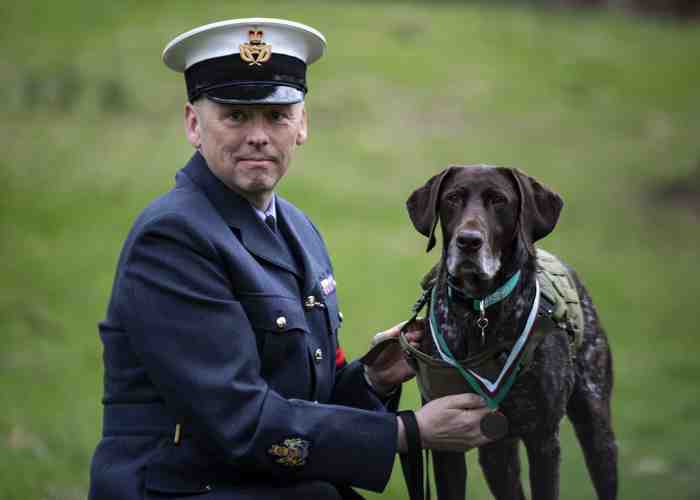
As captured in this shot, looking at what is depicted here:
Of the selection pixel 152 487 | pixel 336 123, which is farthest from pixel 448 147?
pixel 152 487

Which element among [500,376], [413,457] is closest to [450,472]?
[413,457]

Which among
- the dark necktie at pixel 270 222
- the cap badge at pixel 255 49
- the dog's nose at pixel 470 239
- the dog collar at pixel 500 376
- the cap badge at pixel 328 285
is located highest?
the cap badge at pixel 255 49

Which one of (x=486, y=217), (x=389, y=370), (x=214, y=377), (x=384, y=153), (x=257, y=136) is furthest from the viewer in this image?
(x=384, y=153)

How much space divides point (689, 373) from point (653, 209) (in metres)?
3.18

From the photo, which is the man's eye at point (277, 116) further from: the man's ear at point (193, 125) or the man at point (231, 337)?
the man's ear at point (193, 125)

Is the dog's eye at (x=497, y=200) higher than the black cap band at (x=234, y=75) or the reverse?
the reverse

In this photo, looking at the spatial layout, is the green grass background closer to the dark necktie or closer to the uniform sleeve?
the dark necktie

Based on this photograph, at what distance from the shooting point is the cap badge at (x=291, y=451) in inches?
123

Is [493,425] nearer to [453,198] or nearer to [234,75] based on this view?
[453,198]

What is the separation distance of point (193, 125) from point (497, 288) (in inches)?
47.6

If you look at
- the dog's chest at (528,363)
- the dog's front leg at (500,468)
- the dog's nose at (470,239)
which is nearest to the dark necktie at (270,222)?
the dog's chest at (528,363)

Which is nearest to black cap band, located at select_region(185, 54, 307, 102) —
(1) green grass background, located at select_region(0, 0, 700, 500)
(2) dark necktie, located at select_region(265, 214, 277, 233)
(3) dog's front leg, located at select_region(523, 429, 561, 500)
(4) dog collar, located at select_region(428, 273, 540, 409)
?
(2) dark necktie, located at select_region(265, 214, 277, 233)

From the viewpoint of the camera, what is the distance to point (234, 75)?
335cm

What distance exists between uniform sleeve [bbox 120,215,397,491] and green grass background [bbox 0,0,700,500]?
546 cm
